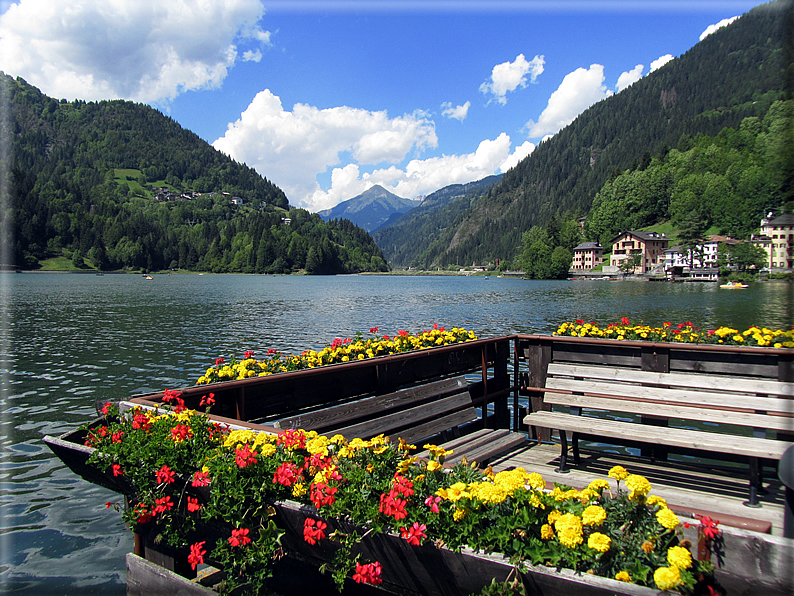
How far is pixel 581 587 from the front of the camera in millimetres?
2387

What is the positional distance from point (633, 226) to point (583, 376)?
20497cm

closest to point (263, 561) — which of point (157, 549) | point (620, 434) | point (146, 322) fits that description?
point (157, 549)

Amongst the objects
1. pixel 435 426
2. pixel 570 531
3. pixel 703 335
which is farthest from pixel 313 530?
pixel 703 335

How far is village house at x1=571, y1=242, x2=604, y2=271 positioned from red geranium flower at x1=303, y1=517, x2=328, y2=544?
642 ft

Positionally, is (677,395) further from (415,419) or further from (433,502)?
(433,502)

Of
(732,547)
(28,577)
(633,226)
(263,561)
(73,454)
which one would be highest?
(633,226)

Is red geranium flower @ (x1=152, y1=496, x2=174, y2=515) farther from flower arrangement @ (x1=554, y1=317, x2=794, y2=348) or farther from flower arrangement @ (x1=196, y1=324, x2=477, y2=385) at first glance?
flower arrangement @ (x1=554, y1=317, x2=794, y2=348)

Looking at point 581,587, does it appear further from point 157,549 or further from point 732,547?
point 157,549

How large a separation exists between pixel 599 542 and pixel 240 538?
225 cm

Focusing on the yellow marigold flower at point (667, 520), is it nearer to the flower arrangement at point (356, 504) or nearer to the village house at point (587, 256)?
the flower arrangement at point (356, 504)

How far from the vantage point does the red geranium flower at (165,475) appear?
140 inches

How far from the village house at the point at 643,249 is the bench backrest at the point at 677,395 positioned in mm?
171770

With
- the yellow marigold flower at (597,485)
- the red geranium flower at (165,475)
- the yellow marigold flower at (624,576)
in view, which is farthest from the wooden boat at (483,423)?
the red geranium flower at (165,475)

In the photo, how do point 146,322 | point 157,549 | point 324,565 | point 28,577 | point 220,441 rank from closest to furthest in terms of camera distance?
point 324,565 → point 220,441 → point 157,549 → point 28,577 → point 146,322
